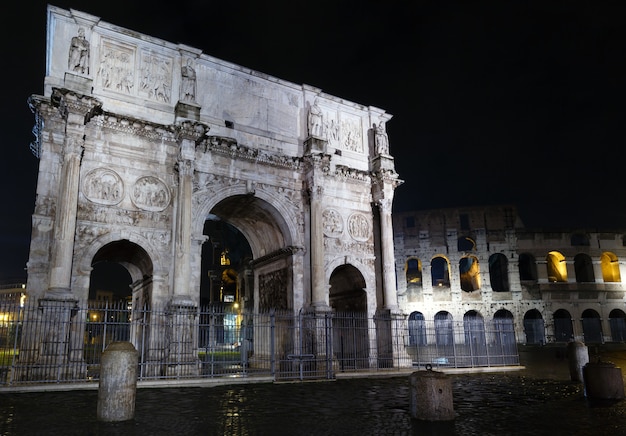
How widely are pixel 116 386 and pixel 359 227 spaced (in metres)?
14.8

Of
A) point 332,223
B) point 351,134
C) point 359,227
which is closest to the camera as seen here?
point 332,223

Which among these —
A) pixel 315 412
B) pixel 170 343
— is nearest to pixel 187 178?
pixel 170 343

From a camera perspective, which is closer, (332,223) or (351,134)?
(332,223)

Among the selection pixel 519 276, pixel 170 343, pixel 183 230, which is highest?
pixel 519 276

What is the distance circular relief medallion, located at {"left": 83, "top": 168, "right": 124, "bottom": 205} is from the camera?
15.3 meters

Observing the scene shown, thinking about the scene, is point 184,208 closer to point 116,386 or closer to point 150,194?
point 150,194

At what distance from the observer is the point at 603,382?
909 cm

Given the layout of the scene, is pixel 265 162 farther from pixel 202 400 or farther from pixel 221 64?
pixel 202 400

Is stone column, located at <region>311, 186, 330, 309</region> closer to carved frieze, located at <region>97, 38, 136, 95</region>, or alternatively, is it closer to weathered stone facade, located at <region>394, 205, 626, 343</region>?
carved frieze, located at <region>97, 38, 136, 95</region>

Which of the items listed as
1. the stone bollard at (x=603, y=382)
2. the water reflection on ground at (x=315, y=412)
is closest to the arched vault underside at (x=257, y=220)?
the water reflection on ground at (x=315, y=412)

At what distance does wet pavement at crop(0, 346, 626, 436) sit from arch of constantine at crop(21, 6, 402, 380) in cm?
458

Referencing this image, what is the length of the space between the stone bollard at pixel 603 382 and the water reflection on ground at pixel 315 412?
0.27 m

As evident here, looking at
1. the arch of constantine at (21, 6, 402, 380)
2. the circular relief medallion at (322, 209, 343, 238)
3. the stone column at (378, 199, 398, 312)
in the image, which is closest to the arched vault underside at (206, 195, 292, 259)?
the arch of constantine at (21, 6, 402, 380)

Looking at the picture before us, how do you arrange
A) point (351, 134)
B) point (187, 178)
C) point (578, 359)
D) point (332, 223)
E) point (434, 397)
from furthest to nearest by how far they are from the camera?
point (351, 134) < point (332, 223) < point (187, 178) < point (578, 359) < point (434, 397)
